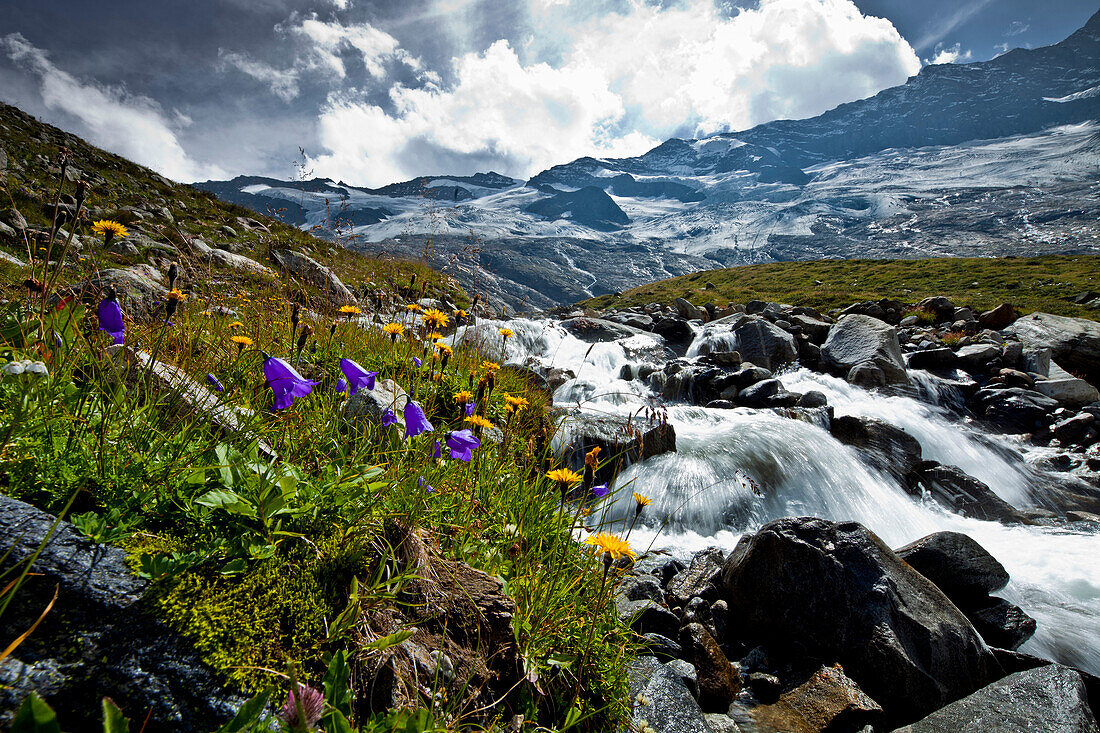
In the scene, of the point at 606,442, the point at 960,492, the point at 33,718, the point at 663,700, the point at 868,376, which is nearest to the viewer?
the point at 33,718

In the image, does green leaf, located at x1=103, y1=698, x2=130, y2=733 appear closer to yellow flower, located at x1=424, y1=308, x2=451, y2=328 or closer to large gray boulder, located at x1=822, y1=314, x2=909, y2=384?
yellow flower, located at x1=424, y1=308, x2=451, y2=328

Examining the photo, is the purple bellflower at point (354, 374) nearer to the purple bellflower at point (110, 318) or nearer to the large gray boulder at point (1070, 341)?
the purple bellflower at point (110, 318)

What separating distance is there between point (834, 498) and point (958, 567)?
3135 millimetres

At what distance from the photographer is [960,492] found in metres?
8.68

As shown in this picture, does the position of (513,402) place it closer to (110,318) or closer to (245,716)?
(110,318)

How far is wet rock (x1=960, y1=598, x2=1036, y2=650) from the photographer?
448 cm

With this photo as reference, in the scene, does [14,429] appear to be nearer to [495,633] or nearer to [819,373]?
[495,633]

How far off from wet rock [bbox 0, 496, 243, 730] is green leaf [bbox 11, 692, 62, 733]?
28cm

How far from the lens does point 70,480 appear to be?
1.43 meters

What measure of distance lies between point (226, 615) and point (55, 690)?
346mm

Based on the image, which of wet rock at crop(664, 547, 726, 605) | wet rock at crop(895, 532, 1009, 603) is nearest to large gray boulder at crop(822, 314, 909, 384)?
wet rock at crop(895, 532, 1009, 603)

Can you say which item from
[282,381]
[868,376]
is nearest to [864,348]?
[868,376]

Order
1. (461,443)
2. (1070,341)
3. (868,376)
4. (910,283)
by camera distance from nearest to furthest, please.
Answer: (461,443), (868,376), (1070,341), (910,283)

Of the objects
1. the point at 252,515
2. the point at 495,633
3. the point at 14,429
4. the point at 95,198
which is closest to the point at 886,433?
the point at 495,633
